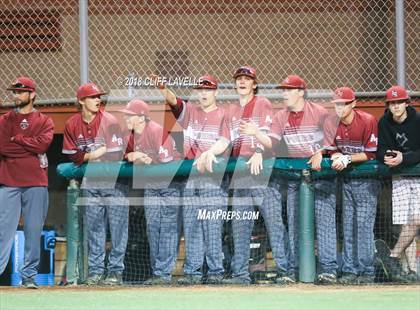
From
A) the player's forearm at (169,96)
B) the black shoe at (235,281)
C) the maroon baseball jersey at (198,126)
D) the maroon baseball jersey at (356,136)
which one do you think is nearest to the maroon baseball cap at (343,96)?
the maroon baseball jersey at (356,136)

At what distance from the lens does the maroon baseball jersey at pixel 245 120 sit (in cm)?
879

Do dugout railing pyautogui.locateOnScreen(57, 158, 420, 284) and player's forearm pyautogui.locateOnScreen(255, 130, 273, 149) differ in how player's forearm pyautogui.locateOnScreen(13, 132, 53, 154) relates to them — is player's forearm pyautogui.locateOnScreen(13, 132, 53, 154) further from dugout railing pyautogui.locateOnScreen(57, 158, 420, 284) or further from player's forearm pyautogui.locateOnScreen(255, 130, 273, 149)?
player's forearm pyautogui.locateOnScreen(255, 130, 273, 149)

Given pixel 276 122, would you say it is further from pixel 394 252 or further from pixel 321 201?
pixel 394 252

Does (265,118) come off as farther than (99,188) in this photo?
No

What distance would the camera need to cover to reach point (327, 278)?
859 centimetres

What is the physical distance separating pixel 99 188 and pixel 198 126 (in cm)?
108

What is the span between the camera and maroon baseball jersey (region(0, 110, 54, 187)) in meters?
8.88

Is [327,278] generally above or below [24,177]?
below

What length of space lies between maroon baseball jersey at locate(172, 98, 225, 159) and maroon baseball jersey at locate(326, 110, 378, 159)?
101cm

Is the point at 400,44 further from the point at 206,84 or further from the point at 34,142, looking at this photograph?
the point at 34,142

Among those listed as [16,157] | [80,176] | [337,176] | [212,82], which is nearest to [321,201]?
[337,176]

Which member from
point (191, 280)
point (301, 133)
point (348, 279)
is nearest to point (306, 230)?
point (348, 279)

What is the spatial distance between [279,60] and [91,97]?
9.82 feet

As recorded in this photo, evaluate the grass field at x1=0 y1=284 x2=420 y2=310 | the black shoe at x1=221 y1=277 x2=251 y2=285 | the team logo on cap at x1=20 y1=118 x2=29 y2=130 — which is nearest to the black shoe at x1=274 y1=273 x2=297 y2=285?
the grass field at x1=0 y1=284 x2=420 y2=310
